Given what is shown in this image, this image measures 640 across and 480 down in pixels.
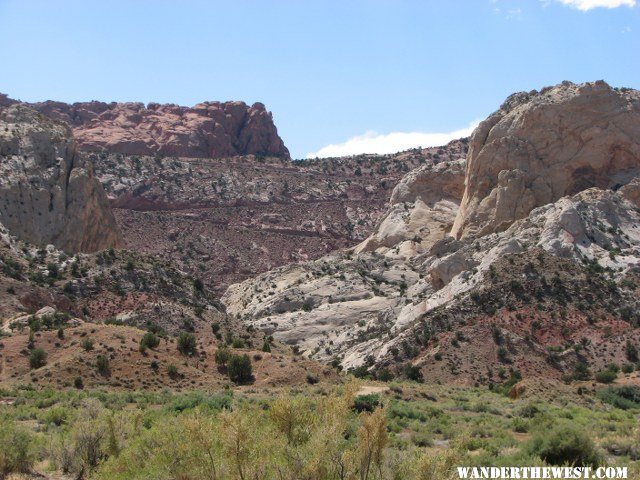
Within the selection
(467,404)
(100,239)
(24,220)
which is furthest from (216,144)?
(467,404)

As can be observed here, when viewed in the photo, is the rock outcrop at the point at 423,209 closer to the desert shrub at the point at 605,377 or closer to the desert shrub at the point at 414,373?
the desert shrub at the point at 414,373

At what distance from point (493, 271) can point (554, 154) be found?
2407 cm

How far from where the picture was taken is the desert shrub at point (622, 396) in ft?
135

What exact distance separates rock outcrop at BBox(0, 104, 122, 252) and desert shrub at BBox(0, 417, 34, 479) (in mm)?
55245

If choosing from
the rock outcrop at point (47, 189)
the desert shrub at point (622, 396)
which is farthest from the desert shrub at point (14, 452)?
the rock outcrop at point (47, 189)

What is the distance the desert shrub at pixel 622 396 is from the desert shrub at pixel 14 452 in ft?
96.9

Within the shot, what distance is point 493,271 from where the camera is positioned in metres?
66.9

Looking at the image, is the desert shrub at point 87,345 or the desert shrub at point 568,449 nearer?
the desert shrub at point 568,449

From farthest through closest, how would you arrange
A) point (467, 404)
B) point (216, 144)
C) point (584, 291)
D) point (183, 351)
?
point (216, 144), point (584, 291), point (183, 351), point (467, 404)

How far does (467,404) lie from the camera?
3862cm

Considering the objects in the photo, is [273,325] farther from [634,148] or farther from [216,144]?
[216,144]

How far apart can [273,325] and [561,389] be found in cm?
3735

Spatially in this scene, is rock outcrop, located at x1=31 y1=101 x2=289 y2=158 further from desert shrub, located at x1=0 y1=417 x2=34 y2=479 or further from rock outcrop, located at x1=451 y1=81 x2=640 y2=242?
desert shrub, located at x1=0 y1=417 x2=34 y2=479

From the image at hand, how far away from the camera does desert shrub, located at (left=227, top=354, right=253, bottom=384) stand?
46.1 metres
